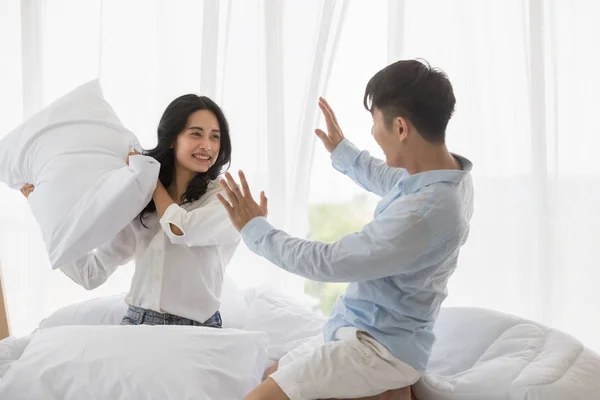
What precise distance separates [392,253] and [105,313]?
1.01m

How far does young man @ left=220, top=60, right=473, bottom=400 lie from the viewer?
134 cm

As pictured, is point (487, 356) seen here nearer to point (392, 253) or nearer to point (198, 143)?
point (392, 253)

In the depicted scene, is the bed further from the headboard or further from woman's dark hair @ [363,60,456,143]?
woman's dark hair @ [363,60,456,143]

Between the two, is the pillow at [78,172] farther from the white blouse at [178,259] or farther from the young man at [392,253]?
the young man at [392,253]

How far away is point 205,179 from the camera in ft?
6.11

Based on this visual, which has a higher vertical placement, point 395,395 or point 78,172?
point 78,172

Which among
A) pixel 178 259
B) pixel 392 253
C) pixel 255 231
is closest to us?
pixel 392 253

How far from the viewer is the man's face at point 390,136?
1.40 m

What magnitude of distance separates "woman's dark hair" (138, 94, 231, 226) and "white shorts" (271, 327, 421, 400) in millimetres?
598

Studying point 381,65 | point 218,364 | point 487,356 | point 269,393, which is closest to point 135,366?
point 218,364

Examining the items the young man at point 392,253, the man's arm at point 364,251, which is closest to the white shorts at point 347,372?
the young man at point 392,253

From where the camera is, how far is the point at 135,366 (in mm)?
1476

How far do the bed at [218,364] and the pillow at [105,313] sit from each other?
232mm

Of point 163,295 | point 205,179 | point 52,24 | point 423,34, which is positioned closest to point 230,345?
point 163,295
